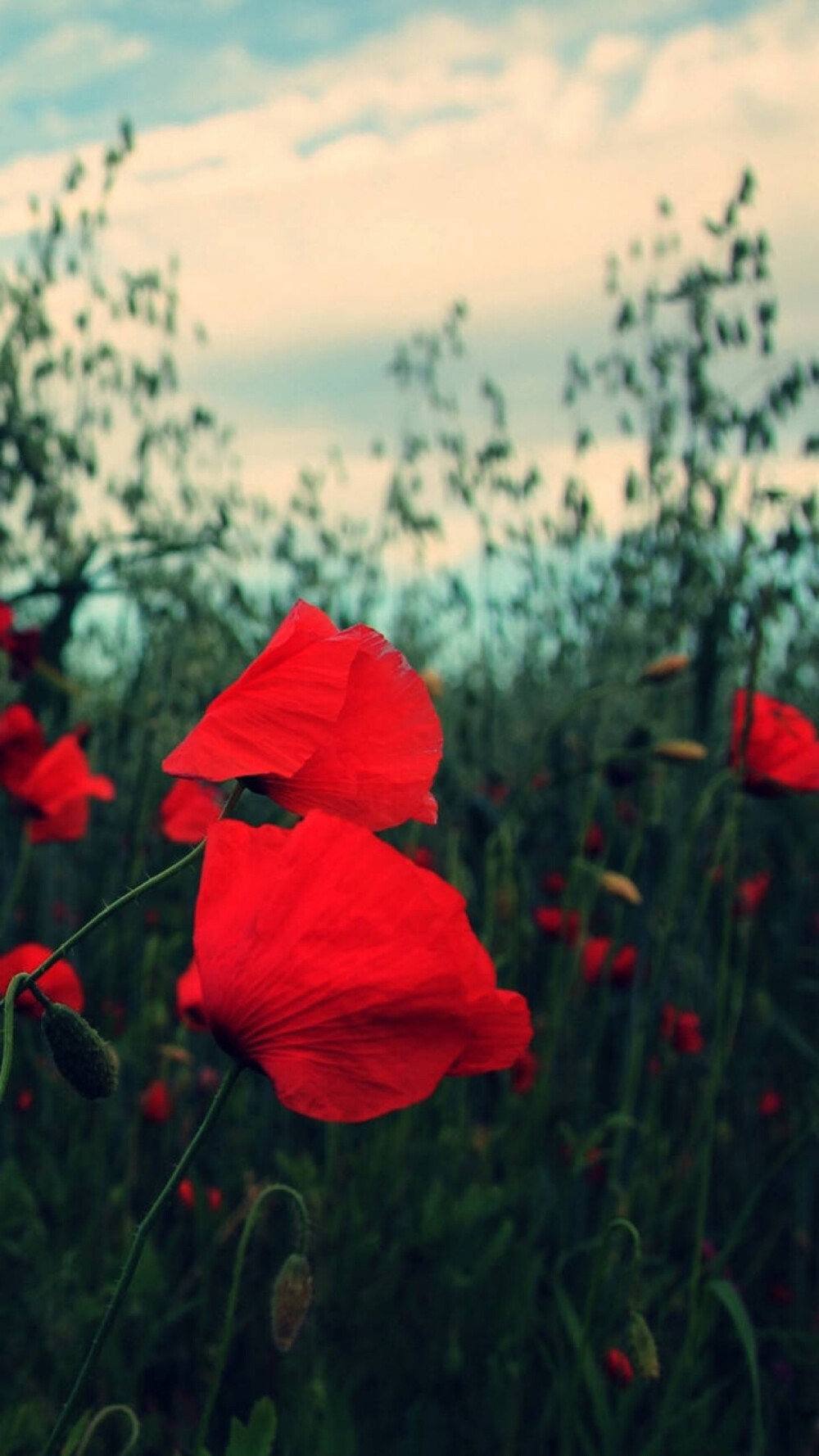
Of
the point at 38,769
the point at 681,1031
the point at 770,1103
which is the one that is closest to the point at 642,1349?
the point at 38,769

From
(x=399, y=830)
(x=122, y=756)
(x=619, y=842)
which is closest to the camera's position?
(x=399, y=830)

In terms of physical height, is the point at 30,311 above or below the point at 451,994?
above

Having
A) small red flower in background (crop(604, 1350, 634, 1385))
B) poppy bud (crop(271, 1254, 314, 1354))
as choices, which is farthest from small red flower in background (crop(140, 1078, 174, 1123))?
poppy bud (crop(271, 1254, 314, 1354))

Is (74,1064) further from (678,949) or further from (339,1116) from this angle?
(678,949)

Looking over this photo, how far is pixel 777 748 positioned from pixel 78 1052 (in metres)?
1.05

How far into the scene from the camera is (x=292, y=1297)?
2.75 feet

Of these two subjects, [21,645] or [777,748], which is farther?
[21,645]

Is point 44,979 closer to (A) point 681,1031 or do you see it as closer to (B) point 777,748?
(B) point 777,748

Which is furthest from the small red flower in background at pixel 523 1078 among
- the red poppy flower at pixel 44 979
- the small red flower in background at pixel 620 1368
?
the red poppy flower at pixel 44 979

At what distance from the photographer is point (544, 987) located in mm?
2764

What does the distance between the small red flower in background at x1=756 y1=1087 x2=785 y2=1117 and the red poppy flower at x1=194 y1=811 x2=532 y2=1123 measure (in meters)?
2.00

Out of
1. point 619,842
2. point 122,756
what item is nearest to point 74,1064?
point 122,756

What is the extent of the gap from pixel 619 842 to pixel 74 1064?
269cm

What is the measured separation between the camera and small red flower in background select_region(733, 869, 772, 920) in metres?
2.54
